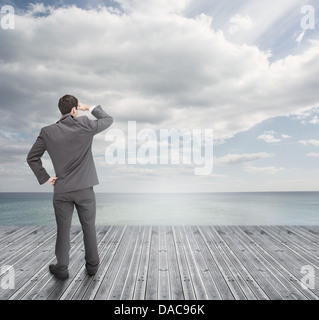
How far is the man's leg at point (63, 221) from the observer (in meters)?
2.17

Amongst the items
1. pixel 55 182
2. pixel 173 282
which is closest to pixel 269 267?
pixel 173 282

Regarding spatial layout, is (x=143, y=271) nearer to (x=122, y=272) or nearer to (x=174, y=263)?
(x=122, y=272)

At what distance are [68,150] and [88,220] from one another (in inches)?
23.0

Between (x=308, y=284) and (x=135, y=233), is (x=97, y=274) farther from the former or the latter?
(x=308, y=284)

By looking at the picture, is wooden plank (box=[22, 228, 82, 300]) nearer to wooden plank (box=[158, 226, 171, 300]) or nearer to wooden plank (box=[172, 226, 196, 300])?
wooden plank (box=[158, 226, 171, 300])

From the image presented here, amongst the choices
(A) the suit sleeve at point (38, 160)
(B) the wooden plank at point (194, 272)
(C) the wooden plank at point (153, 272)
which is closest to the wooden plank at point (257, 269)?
(B) the wooden plank at point (194, 272)

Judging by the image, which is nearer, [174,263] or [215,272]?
[215,272]

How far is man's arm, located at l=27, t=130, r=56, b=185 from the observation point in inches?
84.6

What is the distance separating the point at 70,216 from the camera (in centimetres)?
224

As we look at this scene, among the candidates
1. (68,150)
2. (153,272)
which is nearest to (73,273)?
(153,272)

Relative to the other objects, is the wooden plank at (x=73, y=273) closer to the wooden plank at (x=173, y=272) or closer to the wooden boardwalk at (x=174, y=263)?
the wooden boardwalk at (x=174, y=263)
